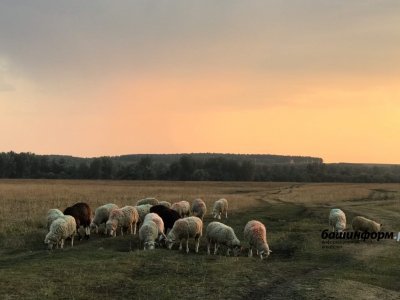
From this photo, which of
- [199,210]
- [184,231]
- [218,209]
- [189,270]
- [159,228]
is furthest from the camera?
[218,209]

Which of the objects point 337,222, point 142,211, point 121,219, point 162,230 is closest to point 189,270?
point 162,230

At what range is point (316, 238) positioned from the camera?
24.2 m

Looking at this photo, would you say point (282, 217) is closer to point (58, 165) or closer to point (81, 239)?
point (81, 239)

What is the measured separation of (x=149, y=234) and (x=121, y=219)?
3.87m

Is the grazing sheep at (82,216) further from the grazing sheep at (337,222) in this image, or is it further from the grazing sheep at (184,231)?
the grazing sheep at (337,222)

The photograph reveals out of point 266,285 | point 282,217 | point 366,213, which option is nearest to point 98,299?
point 266,285

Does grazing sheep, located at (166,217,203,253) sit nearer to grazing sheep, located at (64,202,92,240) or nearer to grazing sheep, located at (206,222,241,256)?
grazing sheep, located at (206,222,241,256)

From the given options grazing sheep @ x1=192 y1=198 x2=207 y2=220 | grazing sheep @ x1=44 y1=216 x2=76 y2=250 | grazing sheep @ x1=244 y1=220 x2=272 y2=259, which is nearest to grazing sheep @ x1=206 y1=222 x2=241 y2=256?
grazing sheep @ x1=244 y1=220 x2=272 y2=259

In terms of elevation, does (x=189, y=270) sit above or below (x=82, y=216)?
below

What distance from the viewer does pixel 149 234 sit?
2086cm

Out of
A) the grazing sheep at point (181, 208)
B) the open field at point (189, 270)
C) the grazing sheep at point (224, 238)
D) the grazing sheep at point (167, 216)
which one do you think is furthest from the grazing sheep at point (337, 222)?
the grazing sheep at point (181, 208)

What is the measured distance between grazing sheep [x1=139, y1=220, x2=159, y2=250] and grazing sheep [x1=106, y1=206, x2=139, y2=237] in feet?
10.0

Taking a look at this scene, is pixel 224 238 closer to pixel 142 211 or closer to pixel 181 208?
pixel 142 211

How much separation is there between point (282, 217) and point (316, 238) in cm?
936
